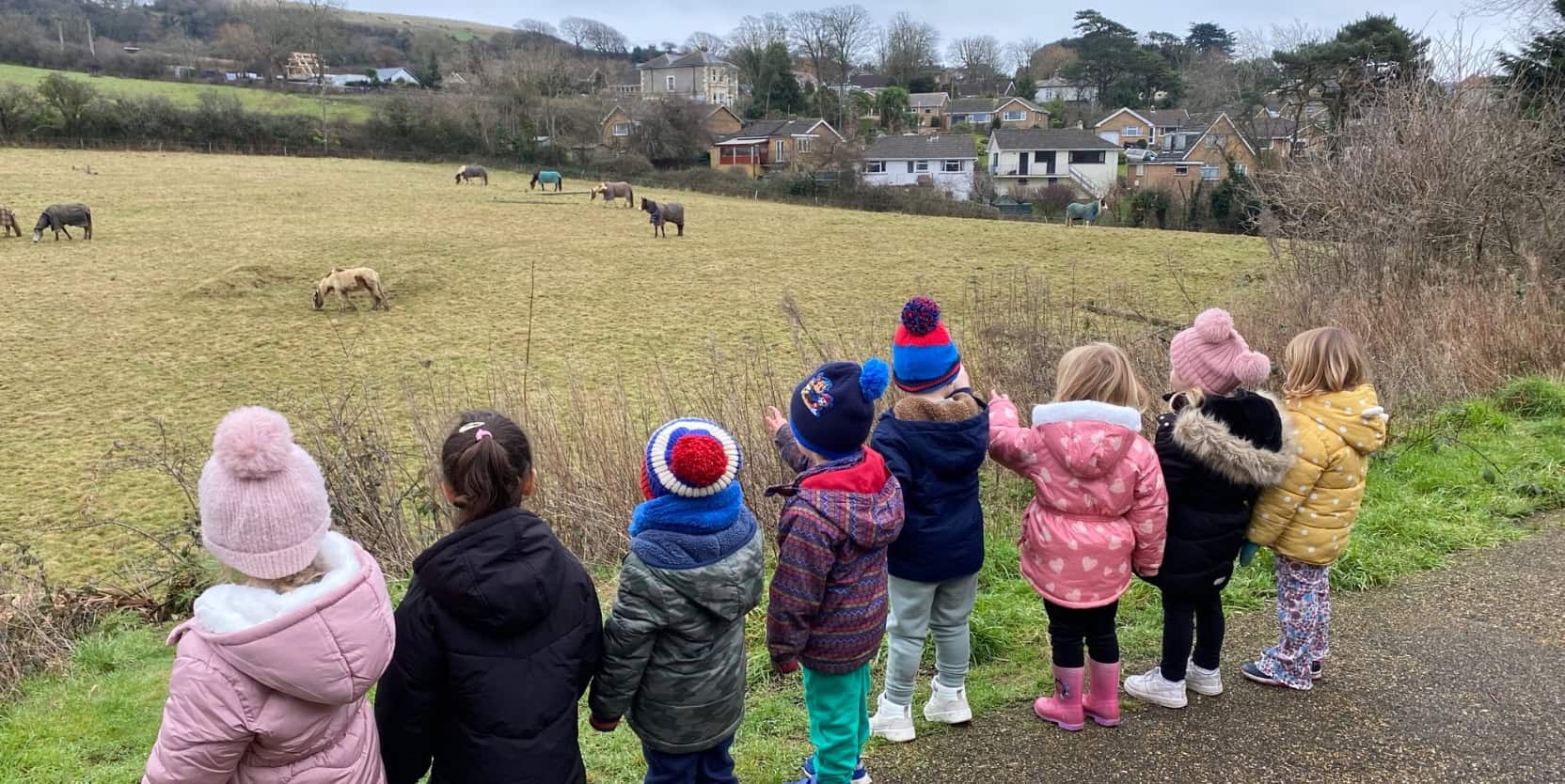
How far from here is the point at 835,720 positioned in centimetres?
279

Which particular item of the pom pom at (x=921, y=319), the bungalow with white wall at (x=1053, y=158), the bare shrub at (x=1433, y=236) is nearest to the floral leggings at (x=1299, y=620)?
the pom pom at (x=921, y=319)

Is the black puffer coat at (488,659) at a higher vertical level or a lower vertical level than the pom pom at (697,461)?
lower

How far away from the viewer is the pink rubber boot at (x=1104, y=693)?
10.5ft

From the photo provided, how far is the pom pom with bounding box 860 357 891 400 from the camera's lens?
261cm

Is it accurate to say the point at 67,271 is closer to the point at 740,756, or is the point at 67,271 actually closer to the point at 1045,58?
the point at 740,756

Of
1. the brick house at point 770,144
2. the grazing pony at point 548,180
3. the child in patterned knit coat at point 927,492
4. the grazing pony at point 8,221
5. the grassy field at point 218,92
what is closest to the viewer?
the child in patterned knit coat at point 927,492

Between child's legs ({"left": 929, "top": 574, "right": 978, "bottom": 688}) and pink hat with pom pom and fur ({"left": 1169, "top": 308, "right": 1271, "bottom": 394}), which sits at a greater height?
pink hat with pom pom and fur ({"left": 1169, "top": 308, "right": 1271, "bottom": 394})

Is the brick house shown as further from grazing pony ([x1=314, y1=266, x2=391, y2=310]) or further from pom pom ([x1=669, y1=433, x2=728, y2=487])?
pom pom ([x1=669, y1=433, x2=728, y2=487])

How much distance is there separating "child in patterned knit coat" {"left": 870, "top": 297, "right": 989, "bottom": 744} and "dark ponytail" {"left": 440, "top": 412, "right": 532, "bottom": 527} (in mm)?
1184

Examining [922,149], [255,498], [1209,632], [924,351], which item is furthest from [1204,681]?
[922,149]

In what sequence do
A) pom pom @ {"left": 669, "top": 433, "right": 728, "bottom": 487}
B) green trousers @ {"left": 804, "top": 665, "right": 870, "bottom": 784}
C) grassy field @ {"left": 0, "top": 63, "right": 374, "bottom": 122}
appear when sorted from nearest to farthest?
1. pom pom @ {"left": 669, "top": 433, "right": 728, "bottom": 487}
2. green trousers @ {"left": 804, "top": 665, "right": 870, "bottom": 784}
3. grassy field @ {"left": 0, "top": 63, "right": 374, "bottom": 122}

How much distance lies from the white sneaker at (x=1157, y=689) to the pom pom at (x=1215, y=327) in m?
1.17

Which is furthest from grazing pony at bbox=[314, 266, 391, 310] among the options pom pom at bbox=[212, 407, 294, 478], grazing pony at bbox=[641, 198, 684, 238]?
pom pom at bbox=[212, 407, 294, 478]

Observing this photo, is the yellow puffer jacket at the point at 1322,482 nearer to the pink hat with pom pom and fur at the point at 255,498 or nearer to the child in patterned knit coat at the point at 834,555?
the child in patterned knit coat at the point at 834,555
